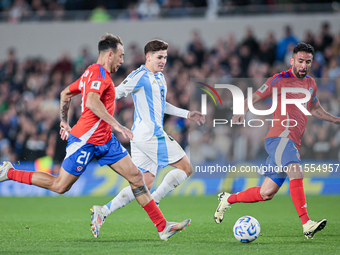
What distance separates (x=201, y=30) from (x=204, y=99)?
4.37 metres

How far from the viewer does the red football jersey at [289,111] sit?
6.99 m

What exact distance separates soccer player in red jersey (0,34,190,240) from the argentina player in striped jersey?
3.12 feet

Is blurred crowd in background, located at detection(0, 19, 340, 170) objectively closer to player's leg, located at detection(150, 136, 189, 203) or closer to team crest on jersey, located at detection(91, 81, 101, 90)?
player's leg, located at detection(150, 136, 189, 203)

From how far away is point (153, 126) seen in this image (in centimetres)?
735

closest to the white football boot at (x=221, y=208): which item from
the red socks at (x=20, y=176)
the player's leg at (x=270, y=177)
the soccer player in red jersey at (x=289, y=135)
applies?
the player's leg at (x=270, y=177)

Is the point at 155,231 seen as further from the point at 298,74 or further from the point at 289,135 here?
the point at 298,74

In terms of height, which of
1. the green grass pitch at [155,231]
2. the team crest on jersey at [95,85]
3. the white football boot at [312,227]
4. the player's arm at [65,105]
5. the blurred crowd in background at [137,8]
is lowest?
the green grass pitch at [155,231]

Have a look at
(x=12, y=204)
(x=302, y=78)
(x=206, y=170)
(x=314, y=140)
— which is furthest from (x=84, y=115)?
(x=314, y=140)

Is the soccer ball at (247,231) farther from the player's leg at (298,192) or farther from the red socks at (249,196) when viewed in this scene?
the red socks at (249,196)

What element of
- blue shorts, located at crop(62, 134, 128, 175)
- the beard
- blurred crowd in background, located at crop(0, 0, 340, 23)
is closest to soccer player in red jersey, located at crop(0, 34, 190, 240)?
blue shorts, located at crop(62, 134, 128, 175)

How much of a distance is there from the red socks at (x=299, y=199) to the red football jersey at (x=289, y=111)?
54cm

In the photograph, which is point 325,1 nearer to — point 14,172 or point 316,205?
point 316,205

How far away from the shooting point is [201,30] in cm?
1750

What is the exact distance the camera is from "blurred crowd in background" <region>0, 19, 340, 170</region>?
42.7 ft
